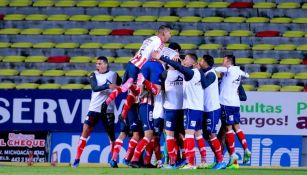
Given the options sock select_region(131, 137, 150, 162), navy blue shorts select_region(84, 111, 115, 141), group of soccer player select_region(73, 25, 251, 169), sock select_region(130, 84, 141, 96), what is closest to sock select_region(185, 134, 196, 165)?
group of soccer player select_region(73, 25, 251, 169)

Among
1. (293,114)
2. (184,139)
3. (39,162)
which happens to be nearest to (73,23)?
(39,162)

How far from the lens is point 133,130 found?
725 inches

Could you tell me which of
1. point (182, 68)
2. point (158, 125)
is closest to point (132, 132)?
point (158, 125)

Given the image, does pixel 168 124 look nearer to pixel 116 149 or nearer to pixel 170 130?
pixel 170 130

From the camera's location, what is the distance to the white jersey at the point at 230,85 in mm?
18547

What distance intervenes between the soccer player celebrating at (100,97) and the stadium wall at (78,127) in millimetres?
2101

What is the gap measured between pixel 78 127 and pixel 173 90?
4.09 metres

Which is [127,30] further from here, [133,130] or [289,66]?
[133,130]

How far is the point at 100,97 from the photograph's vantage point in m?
18.9

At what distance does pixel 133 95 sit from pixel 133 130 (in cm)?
70

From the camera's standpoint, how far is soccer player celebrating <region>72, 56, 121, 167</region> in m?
18.7

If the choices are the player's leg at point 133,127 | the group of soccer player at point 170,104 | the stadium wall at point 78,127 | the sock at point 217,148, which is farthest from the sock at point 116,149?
the stadium wall at point 78,127

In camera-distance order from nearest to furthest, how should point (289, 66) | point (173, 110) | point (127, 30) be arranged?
point (173, 110), point (289, 66), point (127, 30)

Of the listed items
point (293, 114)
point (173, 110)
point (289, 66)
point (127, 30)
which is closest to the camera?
point (173, 110)
